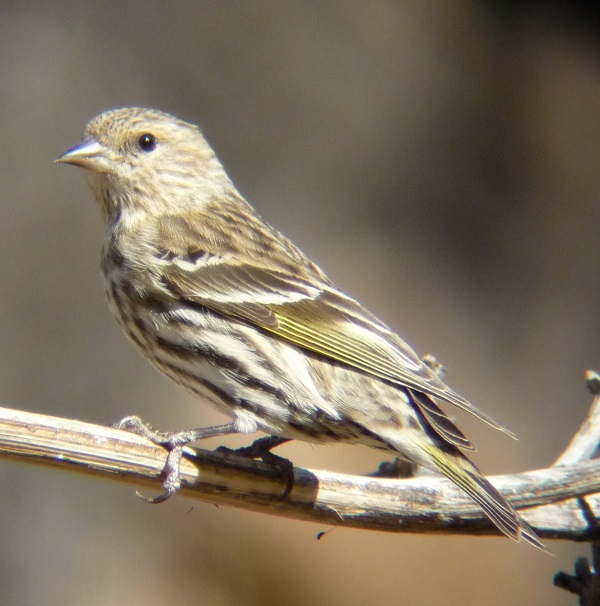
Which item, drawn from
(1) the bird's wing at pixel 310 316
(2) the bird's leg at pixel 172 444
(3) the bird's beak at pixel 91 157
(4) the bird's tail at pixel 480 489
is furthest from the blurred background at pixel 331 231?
(4) the bird's tail at pixel 480 489

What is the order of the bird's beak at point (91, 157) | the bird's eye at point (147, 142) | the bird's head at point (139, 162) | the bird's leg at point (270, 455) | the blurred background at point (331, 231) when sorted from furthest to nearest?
the blurred background at point (331, 231), the bird's eye at point (147, 142), the bird's head at point (139, 162), the bird's beak at point (91, 157), the bird's leg at point (270, 455)

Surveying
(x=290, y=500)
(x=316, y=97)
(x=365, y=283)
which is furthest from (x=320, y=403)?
(x=316, y=97)

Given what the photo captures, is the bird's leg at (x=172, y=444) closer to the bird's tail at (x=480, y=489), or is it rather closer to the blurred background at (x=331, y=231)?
the bird's tail at (x=480, y=489)

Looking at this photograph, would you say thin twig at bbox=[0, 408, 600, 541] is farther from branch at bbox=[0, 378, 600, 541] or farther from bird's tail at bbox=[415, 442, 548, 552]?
bird's tail at bbox=[415, 442, 548, 552]

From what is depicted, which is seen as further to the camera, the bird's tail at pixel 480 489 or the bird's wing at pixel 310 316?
the bird's wing at pixel 310 316

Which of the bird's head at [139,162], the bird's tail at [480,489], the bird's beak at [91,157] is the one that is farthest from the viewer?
the bird's head at [139,162]

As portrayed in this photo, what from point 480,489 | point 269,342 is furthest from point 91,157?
point 480,489

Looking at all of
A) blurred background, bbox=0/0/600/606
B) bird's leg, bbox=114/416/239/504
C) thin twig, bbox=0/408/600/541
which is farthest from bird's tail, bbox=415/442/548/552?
blurred background, bbox=0/0/600/606
